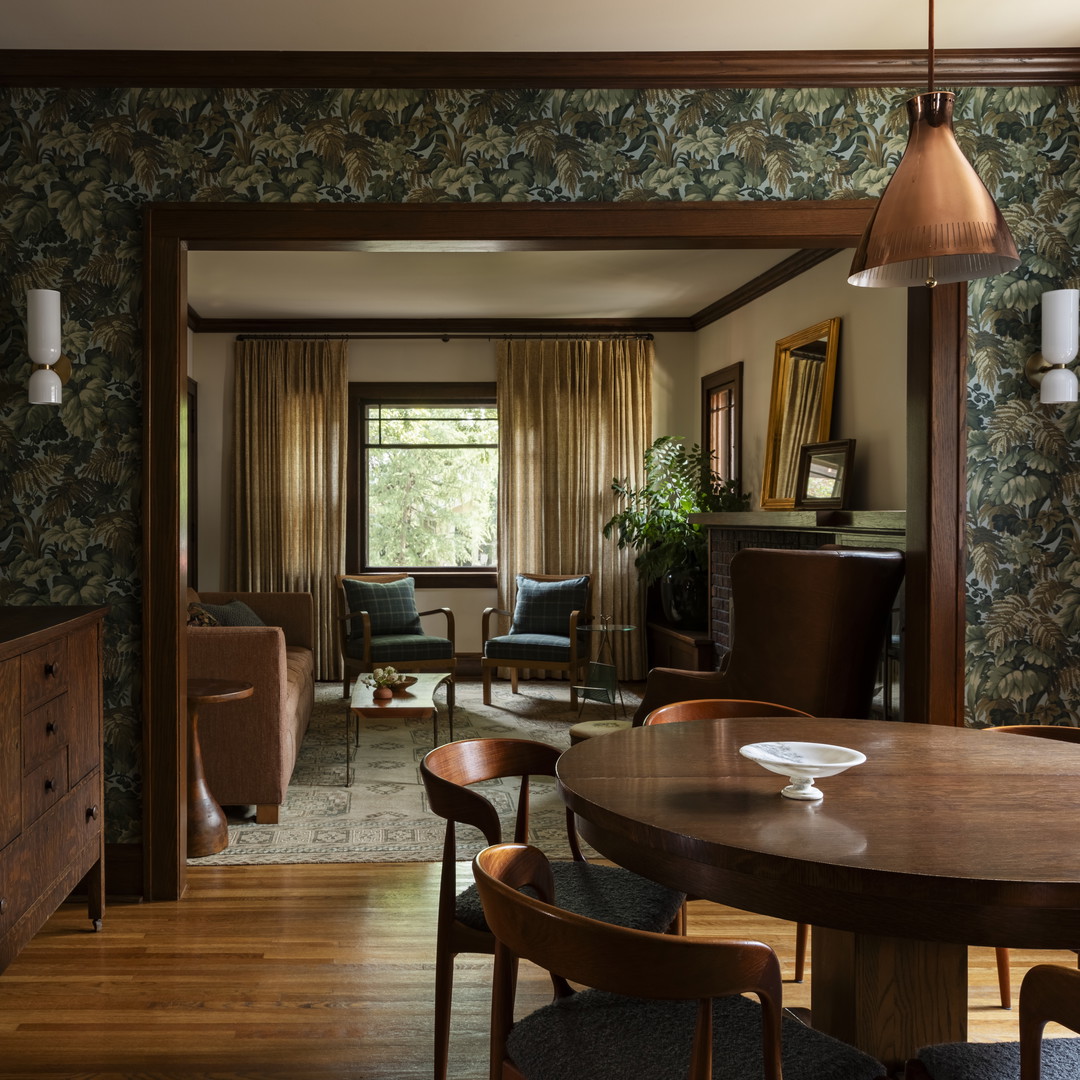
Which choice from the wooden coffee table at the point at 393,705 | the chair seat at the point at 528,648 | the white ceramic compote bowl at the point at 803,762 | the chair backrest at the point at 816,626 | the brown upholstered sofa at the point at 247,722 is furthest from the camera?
the chair seat at the point at 528,648

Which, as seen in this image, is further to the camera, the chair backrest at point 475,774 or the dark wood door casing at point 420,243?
the dark wood door casing at point 420,243

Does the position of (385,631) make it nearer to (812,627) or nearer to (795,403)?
(795,403)

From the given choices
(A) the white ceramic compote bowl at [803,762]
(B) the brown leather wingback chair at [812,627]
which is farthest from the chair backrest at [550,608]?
(A) the white ceramic compote bowl at [803,762]

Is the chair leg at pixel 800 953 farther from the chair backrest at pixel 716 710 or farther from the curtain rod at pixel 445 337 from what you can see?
the curtain rod at pixel 445 337

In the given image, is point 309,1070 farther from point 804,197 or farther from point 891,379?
point 891,379

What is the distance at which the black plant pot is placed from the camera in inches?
287

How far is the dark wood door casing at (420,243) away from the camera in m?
3.48

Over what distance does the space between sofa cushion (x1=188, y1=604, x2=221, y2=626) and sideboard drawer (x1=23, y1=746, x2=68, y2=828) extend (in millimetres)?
2278

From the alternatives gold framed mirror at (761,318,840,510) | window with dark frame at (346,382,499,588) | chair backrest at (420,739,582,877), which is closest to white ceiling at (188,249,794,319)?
gold framed mirror at (761,318,840,510)

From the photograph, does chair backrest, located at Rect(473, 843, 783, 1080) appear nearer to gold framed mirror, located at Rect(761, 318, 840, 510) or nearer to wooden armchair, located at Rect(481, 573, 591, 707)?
gold framed mirror, located at Rect(761, 318, 840, 510)

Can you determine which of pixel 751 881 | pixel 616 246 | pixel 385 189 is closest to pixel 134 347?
pixel 385 189

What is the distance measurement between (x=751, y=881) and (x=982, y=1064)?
44 centimetres

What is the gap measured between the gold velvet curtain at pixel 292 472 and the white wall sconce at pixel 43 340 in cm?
456

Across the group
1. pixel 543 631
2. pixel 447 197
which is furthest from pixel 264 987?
pixel 543 631
